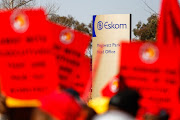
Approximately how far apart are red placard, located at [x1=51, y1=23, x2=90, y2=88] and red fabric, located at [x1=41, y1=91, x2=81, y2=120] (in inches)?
47.7

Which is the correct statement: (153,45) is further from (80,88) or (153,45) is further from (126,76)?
(80,88)

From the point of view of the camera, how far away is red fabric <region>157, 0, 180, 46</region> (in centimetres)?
714

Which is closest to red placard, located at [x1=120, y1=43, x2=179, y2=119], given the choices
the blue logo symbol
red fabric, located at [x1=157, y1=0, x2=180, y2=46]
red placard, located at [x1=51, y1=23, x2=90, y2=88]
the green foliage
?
red placard, located at [x1=51, y1=23, x2=90, y2=88]

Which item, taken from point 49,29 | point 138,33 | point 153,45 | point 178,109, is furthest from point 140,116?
point 138,33

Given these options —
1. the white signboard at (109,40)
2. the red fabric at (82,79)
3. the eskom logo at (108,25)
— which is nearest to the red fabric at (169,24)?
the red fabric at (82,79)

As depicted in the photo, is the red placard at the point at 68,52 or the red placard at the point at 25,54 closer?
the red placard at the point at 25,54

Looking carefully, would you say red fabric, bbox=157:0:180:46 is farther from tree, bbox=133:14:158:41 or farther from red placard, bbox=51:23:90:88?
tree, bbox=133:14:158:41

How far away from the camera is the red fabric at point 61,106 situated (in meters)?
4.70

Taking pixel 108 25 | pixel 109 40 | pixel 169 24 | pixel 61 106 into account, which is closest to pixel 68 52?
pixel 169 24

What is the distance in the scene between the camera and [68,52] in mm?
6281

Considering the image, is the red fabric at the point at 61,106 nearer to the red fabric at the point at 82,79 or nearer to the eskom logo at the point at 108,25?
the red fabric at the point at 82,79

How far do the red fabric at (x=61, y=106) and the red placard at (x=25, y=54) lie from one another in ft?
2.80

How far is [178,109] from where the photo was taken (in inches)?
235

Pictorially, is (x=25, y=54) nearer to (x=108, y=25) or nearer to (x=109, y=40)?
(x=109, y=40)
